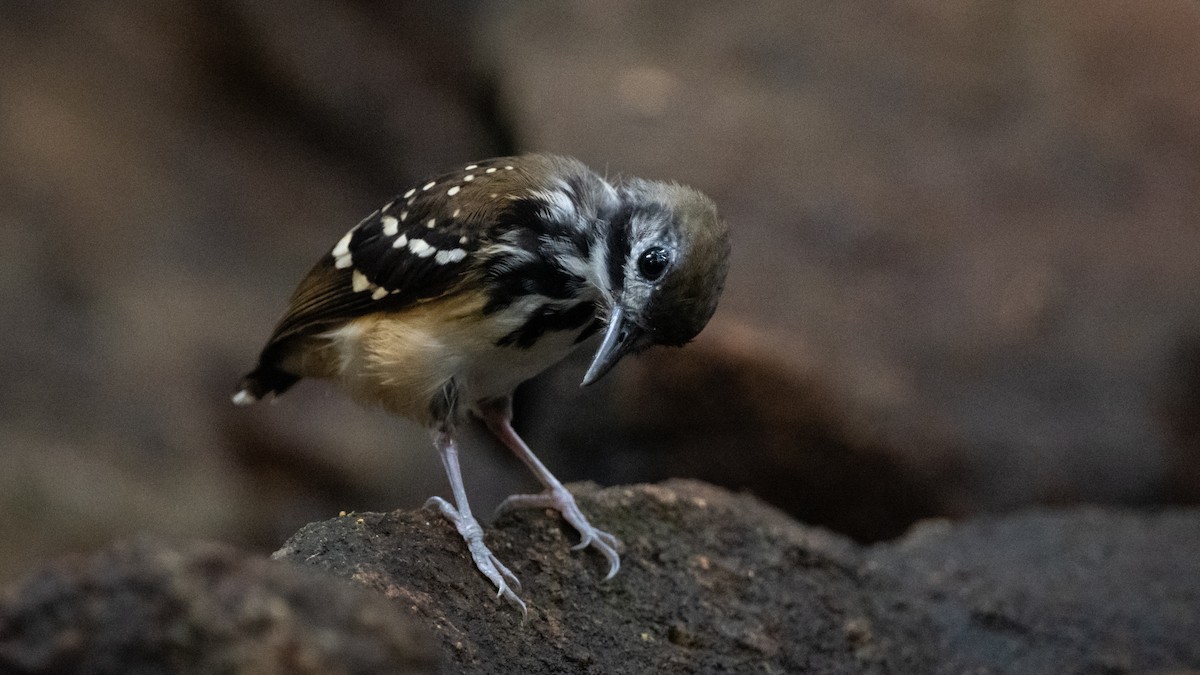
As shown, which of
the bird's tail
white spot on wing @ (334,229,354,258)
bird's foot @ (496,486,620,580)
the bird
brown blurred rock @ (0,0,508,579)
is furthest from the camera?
brown blurred rock @ (0,0,508,579)

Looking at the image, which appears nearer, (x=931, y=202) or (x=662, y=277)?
(x=662, y=277)

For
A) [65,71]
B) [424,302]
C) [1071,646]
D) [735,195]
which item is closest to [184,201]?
[65,71]

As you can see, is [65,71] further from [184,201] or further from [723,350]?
[723,350]

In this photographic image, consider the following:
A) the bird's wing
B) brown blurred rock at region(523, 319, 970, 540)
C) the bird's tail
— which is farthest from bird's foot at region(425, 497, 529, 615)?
brown blurred rock at region(523, 319, 970, 540)

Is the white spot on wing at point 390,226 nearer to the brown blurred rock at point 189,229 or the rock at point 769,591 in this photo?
the rock at point 769,591

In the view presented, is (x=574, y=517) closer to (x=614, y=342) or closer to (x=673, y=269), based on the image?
(x=614, y=342)

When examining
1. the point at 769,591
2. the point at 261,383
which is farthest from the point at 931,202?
the point at 261,383

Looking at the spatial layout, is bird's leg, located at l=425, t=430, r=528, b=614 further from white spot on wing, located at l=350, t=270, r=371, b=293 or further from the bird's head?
white spot on wing, located at l=350, t=270, r=371, b=293
